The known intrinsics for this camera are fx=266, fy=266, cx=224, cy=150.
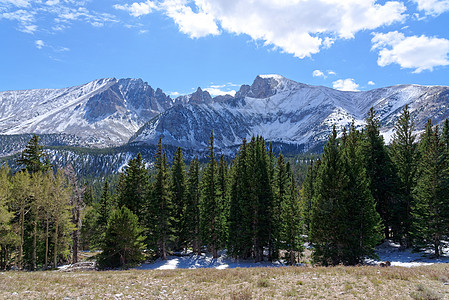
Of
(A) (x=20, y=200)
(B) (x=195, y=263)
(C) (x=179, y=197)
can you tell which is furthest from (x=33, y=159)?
(B) (x=195, y=263)

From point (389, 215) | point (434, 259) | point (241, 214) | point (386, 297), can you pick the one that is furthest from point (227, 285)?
point (389, 215)

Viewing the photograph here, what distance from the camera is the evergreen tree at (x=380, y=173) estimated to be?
33.1 meters

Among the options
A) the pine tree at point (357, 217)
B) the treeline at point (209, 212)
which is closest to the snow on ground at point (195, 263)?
the treeline at point (209, 212)

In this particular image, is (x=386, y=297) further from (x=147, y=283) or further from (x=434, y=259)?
(x=434, y=259)

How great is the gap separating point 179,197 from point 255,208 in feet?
50.8

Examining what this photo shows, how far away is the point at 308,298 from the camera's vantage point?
12.5 meters

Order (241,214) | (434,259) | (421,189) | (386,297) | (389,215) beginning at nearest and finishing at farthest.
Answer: (386,297) < (434,259) < (421,189) < (389,215) < (241,214)

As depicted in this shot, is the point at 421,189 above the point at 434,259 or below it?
above

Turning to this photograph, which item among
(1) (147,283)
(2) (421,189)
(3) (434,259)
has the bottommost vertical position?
(3) (434,259)

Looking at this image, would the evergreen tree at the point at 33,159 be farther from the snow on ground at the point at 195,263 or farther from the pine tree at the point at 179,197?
the snow on ground at the point at 195,263

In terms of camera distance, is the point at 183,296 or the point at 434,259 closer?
the point at 183,296

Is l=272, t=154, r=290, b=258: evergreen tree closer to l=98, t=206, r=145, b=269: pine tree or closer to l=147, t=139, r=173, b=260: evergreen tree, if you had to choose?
l=147, t=139, r=173, b=260: evergreen tree

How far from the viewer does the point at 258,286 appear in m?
14.8

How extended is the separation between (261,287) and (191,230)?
97.2 feet
